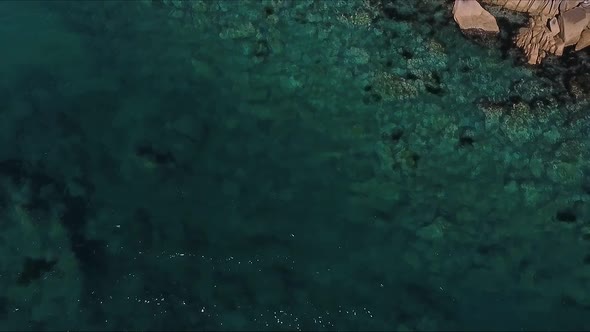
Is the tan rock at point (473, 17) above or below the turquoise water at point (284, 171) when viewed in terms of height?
above

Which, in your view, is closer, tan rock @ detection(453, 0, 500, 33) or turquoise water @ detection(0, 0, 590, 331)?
turquoise water @ detection(0, 0, 590, 331)

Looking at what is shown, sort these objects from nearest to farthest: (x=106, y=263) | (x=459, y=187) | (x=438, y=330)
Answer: (x=438, y=330), (x=106, y=263), (x=459, y=187)

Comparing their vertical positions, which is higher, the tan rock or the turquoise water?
the tan rock

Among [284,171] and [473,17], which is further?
[473,17]

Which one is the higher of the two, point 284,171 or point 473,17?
point 473,17

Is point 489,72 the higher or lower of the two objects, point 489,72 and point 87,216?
the higher

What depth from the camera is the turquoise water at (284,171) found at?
52.4ft

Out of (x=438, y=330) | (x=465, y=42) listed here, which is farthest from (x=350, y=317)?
(x=465, y=42)

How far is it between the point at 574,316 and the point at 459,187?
5286mm

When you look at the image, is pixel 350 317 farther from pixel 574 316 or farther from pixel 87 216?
pixel 87 216

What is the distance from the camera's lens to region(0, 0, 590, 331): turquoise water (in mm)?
15961

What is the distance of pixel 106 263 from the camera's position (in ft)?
54.4

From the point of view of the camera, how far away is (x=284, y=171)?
18531 mm

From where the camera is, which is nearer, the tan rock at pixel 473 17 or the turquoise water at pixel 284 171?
the turquoise water at pixel 284 171
